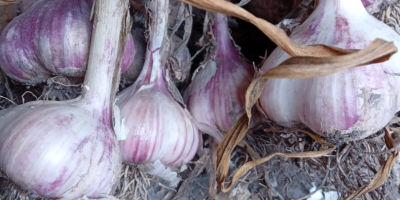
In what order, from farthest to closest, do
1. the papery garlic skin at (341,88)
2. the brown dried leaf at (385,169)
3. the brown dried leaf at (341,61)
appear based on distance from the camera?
1. the brown dried leaf at (385,169)
2. the papery garlic skin at (341,88)
3. the brown dried leaf at (341,61)

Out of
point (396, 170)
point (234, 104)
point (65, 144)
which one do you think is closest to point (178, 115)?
point (234, 104)

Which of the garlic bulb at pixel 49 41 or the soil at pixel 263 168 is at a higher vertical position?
the garlic bulb at pixel 49 41

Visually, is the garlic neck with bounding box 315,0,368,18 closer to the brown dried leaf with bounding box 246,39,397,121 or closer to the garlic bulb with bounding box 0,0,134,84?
the brown dried leaf with bounding box 246,39,397,121

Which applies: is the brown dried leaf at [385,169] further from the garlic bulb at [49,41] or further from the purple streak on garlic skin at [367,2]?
the garlic bulb at [49,41]

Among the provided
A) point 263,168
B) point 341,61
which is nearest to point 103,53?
point 341,61

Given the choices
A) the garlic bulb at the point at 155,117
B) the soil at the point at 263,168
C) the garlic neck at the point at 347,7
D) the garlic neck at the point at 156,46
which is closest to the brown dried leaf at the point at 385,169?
the soil at the point at 263,168

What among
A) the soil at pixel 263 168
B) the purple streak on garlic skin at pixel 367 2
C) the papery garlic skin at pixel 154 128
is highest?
the purple streak on garlic skin at pixel 367 2

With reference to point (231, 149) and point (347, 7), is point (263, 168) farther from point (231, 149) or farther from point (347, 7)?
point (347, 7)

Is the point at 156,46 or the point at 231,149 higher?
the point at 156,46
